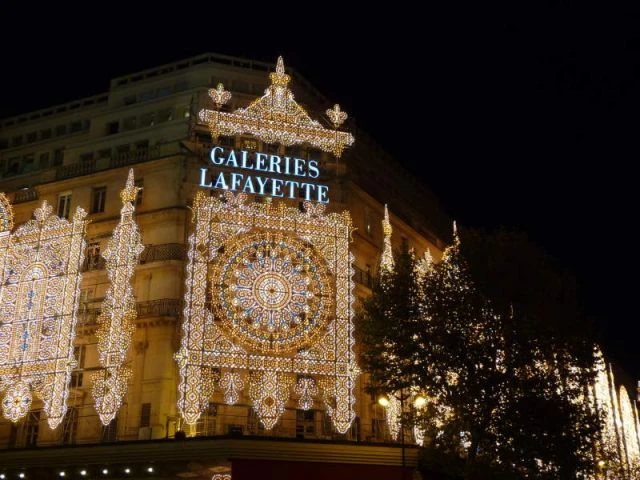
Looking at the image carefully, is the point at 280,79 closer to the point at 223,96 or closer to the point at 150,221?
the point at 223,96

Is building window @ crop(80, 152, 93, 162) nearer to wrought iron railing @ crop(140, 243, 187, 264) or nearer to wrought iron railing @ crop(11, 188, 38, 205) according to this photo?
wrought iron railing @ crop(11, 188, 38, 205)

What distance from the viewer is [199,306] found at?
32094 mm

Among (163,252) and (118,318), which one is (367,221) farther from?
(118,318)

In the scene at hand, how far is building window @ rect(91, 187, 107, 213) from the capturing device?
131 ft

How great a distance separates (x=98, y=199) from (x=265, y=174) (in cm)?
939

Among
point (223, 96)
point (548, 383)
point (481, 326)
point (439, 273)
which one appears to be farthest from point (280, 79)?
point (548, 383)

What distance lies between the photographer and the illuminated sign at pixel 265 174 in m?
36.2

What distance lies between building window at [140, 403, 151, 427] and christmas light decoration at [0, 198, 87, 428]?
3.27 m

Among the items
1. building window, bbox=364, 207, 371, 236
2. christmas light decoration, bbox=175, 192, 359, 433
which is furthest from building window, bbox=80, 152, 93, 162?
building window, bbox=364, 207, 371, 236

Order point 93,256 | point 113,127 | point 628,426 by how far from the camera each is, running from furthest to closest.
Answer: point 628,426 → point 113,127 → point 93,256

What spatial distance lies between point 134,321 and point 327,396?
894cm

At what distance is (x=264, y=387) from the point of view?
31.8 m

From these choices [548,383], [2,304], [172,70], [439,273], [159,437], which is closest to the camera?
[548,383]

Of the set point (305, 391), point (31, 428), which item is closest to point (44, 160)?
point (31, 428)
